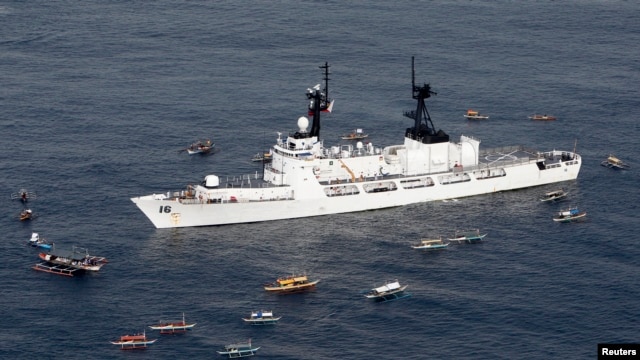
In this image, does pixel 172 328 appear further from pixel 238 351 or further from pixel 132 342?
pixel 238 351

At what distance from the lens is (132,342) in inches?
7456

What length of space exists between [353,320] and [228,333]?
64.8 feet

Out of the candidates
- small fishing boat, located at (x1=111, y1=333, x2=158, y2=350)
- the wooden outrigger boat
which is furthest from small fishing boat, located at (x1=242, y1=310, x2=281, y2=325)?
small fishing boat, located at (x1=111, y1=333, x2=158, y2=350)

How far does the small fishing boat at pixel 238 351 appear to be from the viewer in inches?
7323

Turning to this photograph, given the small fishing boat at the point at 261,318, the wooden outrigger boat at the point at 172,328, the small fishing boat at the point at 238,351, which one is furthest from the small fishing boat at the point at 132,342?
the small fishing boat at the point at 261,318

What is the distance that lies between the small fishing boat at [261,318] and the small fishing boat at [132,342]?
15938 mm

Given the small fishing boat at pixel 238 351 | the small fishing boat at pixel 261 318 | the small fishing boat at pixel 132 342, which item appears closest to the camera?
the small fishing boat at pixel 238 351

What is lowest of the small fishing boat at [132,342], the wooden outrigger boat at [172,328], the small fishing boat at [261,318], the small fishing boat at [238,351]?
the small fishing boat at [238,351]

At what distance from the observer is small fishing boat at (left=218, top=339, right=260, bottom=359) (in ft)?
610

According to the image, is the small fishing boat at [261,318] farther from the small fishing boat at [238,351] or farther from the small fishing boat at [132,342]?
the small fishing boat at [132,342]

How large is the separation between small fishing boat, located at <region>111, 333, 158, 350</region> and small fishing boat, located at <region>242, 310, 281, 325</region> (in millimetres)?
15938

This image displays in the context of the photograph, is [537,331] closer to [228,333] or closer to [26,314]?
[228,333]

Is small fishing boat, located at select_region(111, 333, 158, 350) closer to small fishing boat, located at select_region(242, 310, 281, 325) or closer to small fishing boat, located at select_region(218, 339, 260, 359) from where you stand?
small fishing boat, located at select_region(218, 339, 260, 359)

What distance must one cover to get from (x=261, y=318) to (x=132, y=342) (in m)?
20.4
